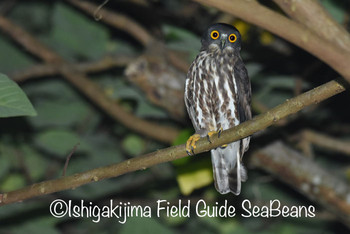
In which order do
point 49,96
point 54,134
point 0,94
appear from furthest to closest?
1. point 49,96
2. point 54,134
3. point 0,94

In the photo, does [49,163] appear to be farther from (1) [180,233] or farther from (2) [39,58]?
(1) [180,233]

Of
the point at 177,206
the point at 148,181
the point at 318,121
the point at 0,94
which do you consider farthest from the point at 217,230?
the point at 0,94

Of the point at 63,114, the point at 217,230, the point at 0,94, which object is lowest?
the point at 0,94

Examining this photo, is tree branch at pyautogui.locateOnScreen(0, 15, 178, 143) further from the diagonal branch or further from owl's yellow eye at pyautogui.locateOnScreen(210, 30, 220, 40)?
the diagonal branch


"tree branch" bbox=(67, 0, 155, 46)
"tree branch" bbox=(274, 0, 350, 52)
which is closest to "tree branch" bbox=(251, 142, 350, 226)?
"tree branch" bbox=(67, 0, 155, 46)

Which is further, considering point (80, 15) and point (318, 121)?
point (318, 121)

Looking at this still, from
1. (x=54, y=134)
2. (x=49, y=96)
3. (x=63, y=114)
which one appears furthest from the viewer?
(x=49, y=96)
